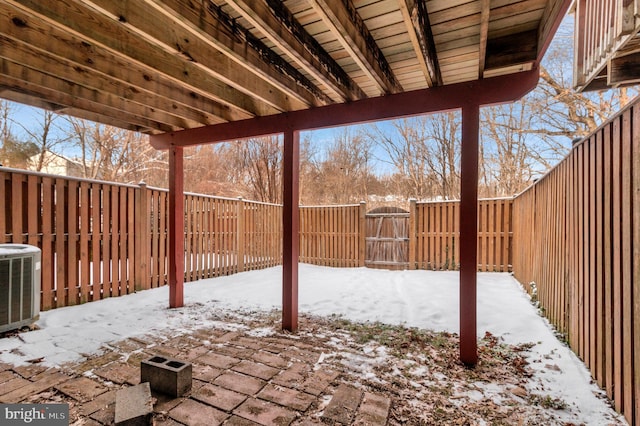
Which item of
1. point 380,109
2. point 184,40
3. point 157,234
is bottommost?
point 157,234

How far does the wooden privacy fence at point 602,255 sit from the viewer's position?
165cm

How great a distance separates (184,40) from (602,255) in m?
3.29

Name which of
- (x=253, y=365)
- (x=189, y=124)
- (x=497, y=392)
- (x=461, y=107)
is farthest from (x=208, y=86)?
(x=497, y=392)

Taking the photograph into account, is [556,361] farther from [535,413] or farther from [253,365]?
[253,365]

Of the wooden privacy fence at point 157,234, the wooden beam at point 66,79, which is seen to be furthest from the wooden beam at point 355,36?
the wooden privacy fence at point 157,234

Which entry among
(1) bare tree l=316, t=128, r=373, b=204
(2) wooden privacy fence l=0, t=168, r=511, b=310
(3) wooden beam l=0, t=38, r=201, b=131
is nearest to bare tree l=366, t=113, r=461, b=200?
(1) bare tree l=316, t=128, r=373, b=204

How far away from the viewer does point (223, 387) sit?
2113 mm

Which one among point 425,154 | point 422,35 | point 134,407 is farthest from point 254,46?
point 425,154

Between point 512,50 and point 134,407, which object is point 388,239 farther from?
point 134,407

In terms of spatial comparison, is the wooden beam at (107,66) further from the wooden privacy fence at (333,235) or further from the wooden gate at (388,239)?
the wooden gate at (388,239)

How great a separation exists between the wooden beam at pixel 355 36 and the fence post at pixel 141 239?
4.26m

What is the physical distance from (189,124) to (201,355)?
2.71 m

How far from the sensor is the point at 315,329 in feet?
11.0

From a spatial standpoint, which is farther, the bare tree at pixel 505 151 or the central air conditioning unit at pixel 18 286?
the bare tree at pixel 505 151
